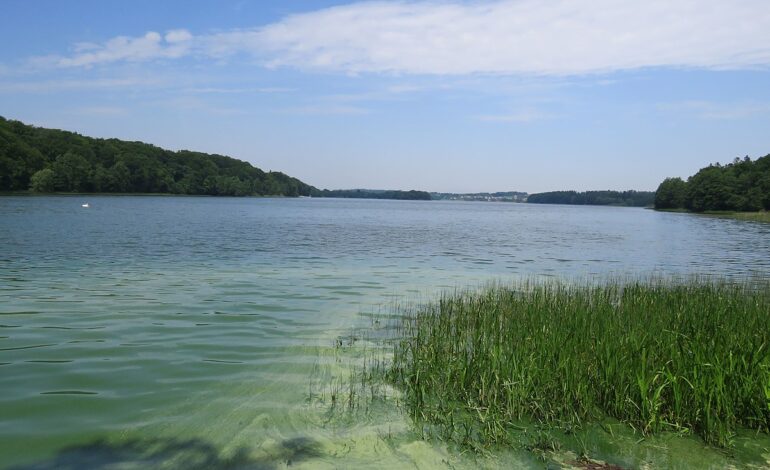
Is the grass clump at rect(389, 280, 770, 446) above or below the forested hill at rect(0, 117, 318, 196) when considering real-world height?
below

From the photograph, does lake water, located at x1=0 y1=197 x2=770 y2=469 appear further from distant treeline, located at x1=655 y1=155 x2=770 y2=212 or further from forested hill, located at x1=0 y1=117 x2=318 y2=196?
distant treeline, located at x1=655 y1=155 x2=770 y2=212

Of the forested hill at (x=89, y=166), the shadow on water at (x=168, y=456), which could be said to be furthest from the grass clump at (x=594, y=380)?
the forested hill at (x=89, y=166)

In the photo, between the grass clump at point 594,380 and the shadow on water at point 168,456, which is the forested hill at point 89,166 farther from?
the grass clump at point 594,380

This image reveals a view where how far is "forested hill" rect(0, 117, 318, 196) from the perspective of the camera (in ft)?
388

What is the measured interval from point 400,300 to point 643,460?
36.9 feet

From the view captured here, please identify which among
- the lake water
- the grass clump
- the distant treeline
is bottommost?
the lake water

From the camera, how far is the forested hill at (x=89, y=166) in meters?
118

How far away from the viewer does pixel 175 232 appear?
40.2 metres

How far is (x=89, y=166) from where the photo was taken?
445ft

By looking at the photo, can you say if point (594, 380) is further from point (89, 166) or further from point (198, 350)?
point (89, 166)

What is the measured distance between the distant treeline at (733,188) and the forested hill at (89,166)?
487 feet

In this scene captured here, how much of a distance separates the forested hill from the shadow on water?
418ft

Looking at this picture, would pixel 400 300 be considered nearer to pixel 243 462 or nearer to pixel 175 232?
pixel 243 462

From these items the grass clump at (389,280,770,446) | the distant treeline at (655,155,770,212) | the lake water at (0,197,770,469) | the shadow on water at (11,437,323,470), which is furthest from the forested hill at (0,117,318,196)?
the distant treeline at (655,155,770,212)
